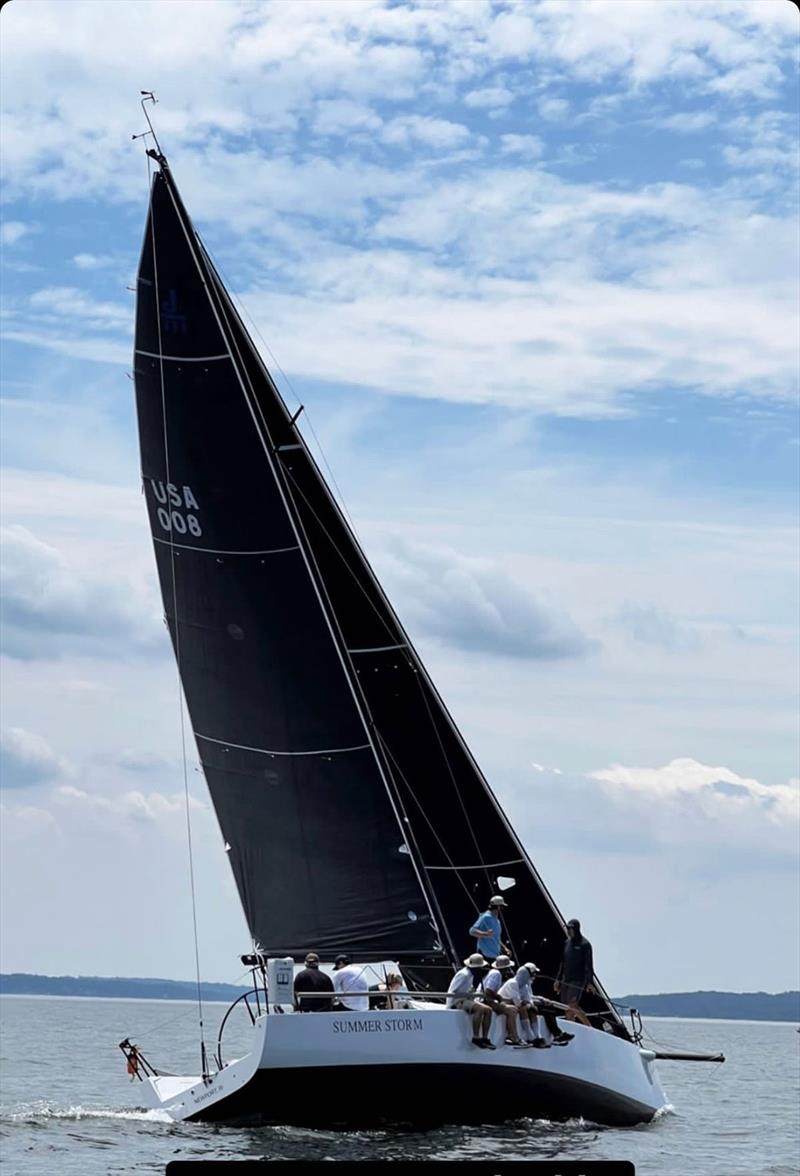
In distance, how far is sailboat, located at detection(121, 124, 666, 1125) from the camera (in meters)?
23.2

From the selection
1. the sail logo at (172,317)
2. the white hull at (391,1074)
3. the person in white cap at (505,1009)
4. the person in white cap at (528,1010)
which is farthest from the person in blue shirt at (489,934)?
the sail logo at (172,317)

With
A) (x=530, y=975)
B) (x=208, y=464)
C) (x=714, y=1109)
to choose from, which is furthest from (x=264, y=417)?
(x=714, y=1109)

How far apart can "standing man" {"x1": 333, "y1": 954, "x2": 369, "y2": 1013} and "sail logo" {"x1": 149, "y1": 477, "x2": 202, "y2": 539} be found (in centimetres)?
593

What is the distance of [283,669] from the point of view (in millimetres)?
23594

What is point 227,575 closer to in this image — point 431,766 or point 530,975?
point 431,766

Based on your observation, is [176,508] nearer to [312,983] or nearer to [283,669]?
[283,669]

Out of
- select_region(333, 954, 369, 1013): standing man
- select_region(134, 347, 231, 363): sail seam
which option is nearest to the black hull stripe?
select_region(333, 954, 369, 1013): standing man

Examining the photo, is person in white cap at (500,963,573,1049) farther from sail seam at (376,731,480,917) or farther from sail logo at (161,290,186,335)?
sail logo at (161,290,186,335)

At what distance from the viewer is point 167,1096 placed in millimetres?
24094

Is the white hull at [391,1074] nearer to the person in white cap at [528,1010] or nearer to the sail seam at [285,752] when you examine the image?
the person in white cap at [528,1010]

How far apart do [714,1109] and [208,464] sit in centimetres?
1945

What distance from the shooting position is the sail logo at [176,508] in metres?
24.4

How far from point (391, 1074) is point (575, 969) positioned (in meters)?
4.55

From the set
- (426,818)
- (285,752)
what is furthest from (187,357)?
(426,818)
